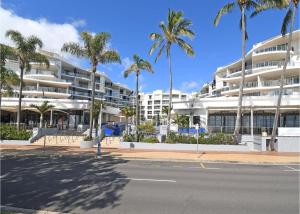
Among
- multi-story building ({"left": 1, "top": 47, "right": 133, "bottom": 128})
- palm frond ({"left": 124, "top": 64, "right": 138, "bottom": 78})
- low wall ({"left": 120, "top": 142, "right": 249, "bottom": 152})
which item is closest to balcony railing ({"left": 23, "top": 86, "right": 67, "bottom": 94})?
multi-story building ({"left": 1, "top": 47, "right": 133, "bottom": 128})

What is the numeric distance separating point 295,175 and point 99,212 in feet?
34.5

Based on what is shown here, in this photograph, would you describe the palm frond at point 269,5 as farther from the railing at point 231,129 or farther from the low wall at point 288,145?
the railing at point 231,129

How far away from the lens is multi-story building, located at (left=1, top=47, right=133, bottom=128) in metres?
43.7

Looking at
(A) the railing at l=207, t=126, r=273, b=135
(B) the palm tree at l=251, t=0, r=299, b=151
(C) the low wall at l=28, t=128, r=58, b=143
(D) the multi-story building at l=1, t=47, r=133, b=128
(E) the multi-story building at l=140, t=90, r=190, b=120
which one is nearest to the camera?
(B) the palm tree at l=251, t=0, r=299, b=151

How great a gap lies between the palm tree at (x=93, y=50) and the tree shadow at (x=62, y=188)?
14256 millimetres

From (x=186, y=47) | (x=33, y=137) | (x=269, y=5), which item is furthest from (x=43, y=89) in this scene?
(x=269, y=5)

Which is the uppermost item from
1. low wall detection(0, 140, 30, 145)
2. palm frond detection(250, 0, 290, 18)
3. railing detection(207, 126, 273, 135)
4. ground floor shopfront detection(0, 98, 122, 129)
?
palm frond detection(250, 0, 290, 18)

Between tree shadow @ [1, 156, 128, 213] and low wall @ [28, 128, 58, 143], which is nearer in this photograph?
tree shadow @ [1, 156, 128, 213]

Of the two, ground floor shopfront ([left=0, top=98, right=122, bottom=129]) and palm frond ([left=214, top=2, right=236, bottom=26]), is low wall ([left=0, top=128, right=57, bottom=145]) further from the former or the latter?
palm frond ([left=214, top=2, right=236, bottom=26])

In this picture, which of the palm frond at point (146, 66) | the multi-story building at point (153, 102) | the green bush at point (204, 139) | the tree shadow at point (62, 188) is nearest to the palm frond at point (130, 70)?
the palm frond at point (146, 66)

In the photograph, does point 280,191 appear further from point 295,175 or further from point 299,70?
point 299,70

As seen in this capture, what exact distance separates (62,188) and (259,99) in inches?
1129

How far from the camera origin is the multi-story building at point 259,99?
33.8 meters

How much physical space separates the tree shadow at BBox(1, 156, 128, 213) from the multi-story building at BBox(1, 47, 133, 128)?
25567mm
